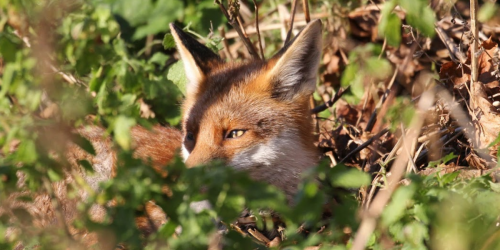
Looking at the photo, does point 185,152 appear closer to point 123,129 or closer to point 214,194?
point 123,129

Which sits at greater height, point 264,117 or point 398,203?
point 398,203

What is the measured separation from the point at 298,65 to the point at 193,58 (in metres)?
0.88

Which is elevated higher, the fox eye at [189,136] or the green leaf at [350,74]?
the green leaf at [350,74]

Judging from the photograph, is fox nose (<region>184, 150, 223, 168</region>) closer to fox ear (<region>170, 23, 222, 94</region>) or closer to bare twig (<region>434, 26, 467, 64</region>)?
fox ear (<region>170, 23, 222, 94</region>)

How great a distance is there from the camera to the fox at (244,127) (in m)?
4.16

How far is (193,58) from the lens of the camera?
4.75 metres

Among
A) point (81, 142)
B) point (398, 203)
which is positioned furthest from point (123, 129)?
point (398, 203)

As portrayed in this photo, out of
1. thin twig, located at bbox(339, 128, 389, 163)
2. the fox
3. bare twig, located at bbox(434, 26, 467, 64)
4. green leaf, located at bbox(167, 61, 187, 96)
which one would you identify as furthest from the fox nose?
bare twig, located at bbox(434, 26, 467, 64)

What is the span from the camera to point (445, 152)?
15.2ft

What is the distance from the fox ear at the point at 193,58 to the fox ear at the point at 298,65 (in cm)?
59

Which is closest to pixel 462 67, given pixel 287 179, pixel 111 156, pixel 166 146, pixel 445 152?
pixel 445 152

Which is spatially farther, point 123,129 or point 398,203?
point 123,129

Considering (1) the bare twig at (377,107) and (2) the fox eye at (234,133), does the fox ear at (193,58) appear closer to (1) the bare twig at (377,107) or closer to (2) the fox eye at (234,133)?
(2) the fox eye at (234,133)

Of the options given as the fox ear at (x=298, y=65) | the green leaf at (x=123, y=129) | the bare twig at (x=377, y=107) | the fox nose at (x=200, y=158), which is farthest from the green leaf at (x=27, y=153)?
the bare twig at (x=377, y=107)
